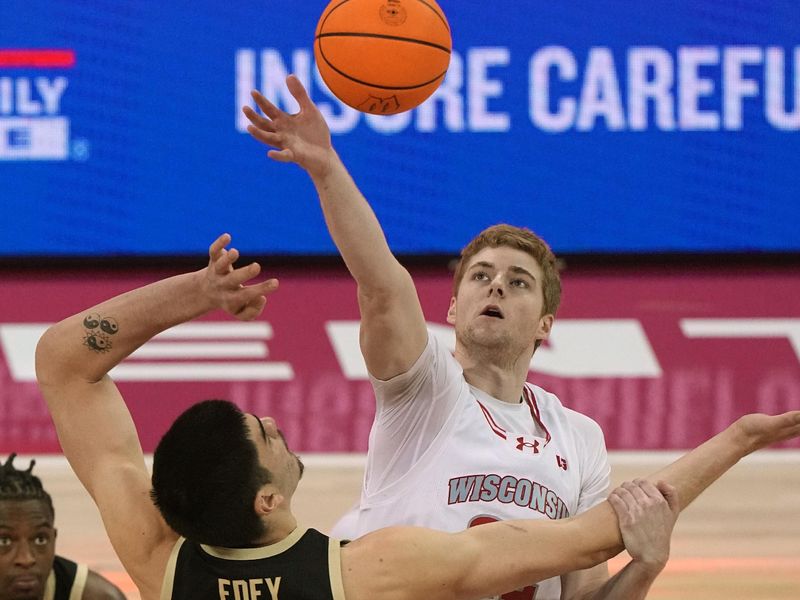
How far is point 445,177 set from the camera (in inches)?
324

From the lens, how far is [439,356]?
3.56 meters

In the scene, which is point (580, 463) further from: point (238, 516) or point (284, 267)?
point (284, 267)

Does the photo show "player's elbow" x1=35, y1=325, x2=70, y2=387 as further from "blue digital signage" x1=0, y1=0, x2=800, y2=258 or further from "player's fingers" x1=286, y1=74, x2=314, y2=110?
"blue digital signage" x1=0, y1=0, x2=800, y2=258

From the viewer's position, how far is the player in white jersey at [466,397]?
3145 mm

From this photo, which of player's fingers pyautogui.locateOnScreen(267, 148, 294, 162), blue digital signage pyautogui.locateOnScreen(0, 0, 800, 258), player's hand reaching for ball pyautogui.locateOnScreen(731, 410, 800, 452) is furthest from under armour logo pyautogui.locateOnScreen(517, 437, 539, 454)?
blue digital signage pyautogui.locateOnScreen(0, 0, 800, 258)

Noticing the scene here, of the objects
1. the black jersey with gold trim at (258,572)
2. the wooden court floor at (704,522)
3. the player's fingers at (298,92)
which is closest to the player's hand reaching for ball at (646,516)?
the black jersey with gold trim at (258,572)

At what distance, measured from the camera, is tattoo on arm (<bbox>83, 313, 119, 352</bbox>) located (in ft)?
10.4

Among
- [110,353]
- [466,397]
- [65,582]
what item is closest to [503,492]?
[466,397]

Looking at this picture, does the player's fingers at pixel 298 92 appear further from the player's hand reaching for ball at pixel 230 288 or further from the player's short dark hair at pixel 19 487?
the player's short dark hair at pixel 19 487

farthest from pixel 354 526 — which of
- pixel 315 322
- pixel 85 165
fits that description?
pixel 85 165

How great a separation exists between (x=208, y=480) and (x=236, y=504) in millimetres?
84

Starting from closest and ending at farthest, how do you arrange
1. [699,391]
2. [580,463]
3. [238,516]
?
[238,516]
[580,463]
[699,391]

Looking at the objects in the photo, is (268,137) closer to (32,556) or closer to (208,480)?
(208,480)

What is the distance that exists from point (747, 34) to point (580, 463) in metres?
5.22
